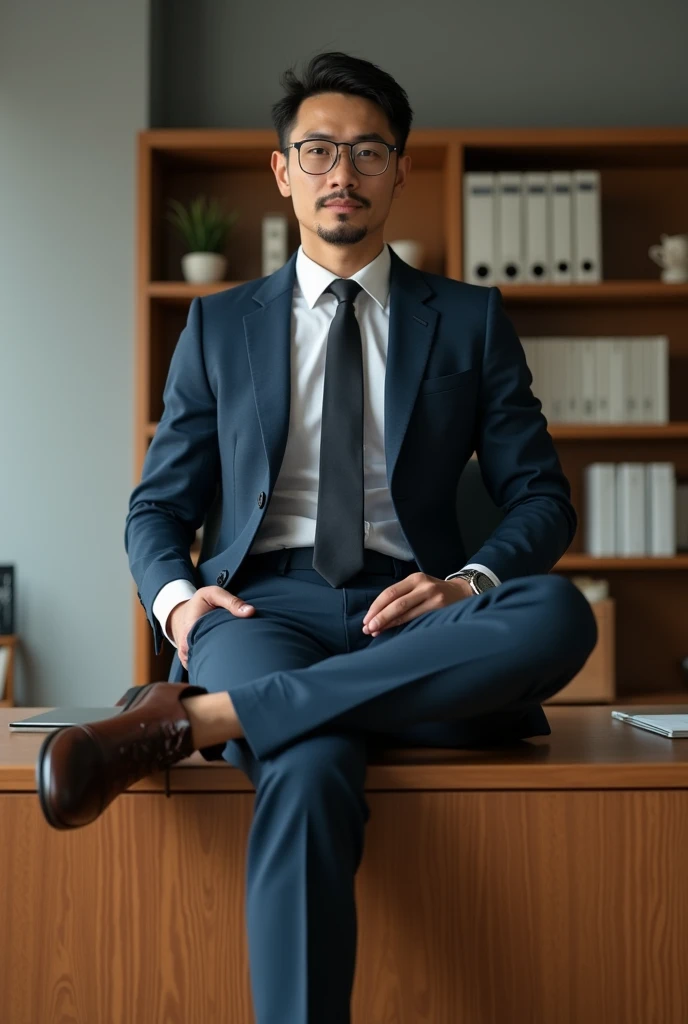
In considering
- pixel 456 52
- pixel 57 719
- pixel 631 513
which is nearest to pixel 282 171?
pixel 57 719

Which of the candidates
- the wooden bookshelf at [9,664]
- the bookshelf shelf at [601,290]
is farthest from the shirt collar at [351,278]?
the wooden bookshelf at [9,664]

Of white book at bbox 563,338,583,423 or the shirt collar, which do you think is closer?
the shirt collar

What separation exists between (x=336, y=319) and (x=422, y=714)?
749 millimetres

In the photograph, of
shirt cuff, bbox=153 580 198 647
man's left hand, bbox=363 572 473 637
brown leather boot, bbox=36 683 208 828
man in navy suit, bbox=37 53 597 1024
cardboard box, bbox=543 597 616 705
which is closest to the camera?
brown leather boot, bbox=36 683 208 828

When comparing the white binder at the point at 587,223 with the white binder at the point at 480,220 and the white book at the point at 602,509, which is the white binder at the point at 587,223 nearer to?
the white binder at the point at 480,220

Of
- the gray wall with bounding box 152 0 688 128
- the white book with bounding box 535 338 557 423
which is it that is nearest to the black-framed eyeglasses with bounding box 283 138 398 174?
the white book with bounding box 535 338 557 423

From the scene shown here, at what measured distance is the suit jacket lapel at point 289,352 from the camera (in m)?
1.64

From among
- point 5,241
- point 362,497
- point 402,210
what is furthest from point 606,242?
point 362,497

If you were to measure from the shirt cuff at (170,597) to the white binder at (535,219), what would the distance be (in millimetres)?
2129

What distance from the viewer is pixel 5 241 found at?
11.5 ft

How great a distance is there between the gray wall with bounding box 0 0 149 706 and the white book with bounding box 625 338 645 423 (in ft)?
5.26

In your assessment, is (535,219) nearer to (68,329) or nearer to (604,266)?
(604,266)

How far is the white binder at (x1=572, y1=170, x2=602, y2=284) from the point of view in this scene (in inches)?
131

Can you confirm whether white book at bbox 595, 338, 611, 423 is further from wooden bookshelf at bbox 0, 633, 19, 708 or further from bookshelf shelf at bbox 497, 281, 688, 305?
wooden bookshelf at bbox 0, 633, 19, 708
